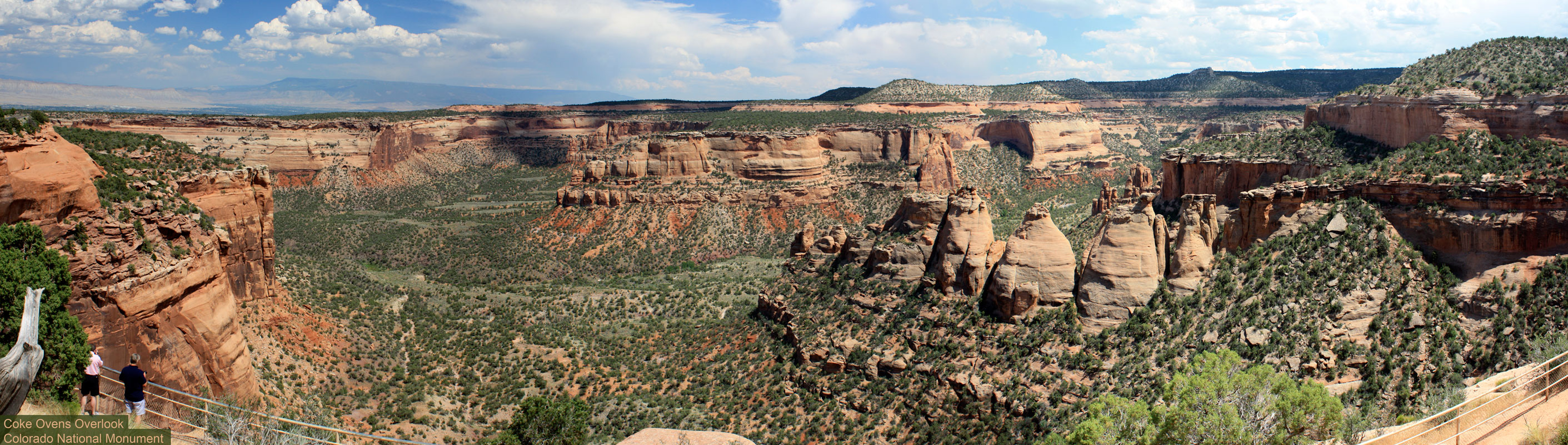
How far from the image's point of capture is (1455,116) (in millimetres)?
33719

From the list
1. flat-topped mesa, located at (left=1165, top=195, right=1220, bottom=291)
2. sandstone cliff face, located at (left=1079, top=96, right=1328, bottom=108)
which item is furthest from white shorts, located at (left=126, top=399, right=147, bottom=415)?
sandstone cliff face, located at (left=1079, top=96, right=1328, bottom=108)

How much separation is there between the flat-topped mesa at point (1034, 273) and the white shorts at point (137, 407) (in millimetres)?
28460

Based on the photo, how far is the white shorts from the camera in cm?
1944

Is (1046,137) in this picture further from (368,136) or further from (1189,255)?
A: (368,136)

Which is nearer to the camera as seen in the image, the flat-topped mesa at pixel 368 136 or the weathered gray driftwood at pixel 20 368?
the weathered gray driftwood at pixel 20 368

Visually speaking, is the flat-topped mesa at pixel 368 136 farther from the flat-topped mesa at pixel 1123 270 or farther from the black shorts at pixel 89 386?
the flat-topped mesa at pixel 1123 270

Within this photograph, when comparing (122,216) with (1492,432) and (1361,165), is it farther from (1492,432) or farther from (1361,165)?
(1361,165)

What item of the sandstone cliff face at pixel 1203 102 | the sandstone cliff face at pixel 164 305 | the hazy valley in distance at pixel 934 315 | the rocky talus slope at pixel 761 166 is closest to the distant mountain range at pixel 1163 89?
the sandstone cliff face at pixel 1203 102

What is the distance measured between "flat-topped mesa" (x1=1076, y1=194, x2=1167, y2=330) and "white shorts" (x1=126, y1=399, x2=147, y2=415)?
1188 inches

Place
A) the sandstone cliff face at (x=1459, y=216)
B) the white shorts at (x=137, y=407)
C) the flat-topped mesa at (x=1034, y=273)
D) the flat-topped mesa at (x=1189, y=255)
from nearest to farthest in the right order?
the white shorts at (x=137, y=407) < the sandstone cliff face at (x=1459, y=216) < the flat-topped mesa at (x=1189, y=255) < the flat-topped mesa at (x=1034, y=273)

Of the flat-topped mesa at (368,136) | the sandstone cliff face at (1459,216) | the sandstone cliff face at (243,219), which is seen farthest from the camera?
the flat-topped mesa at (368,136)

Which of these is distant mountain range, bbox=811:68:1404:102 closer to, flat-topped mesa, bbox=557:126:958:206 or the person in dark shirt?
flat-topped mesa, bbox=557:126:958:206

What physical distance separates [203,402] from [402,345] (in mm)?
19064

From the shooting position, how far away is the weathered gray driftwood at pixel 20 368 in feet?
49.2
